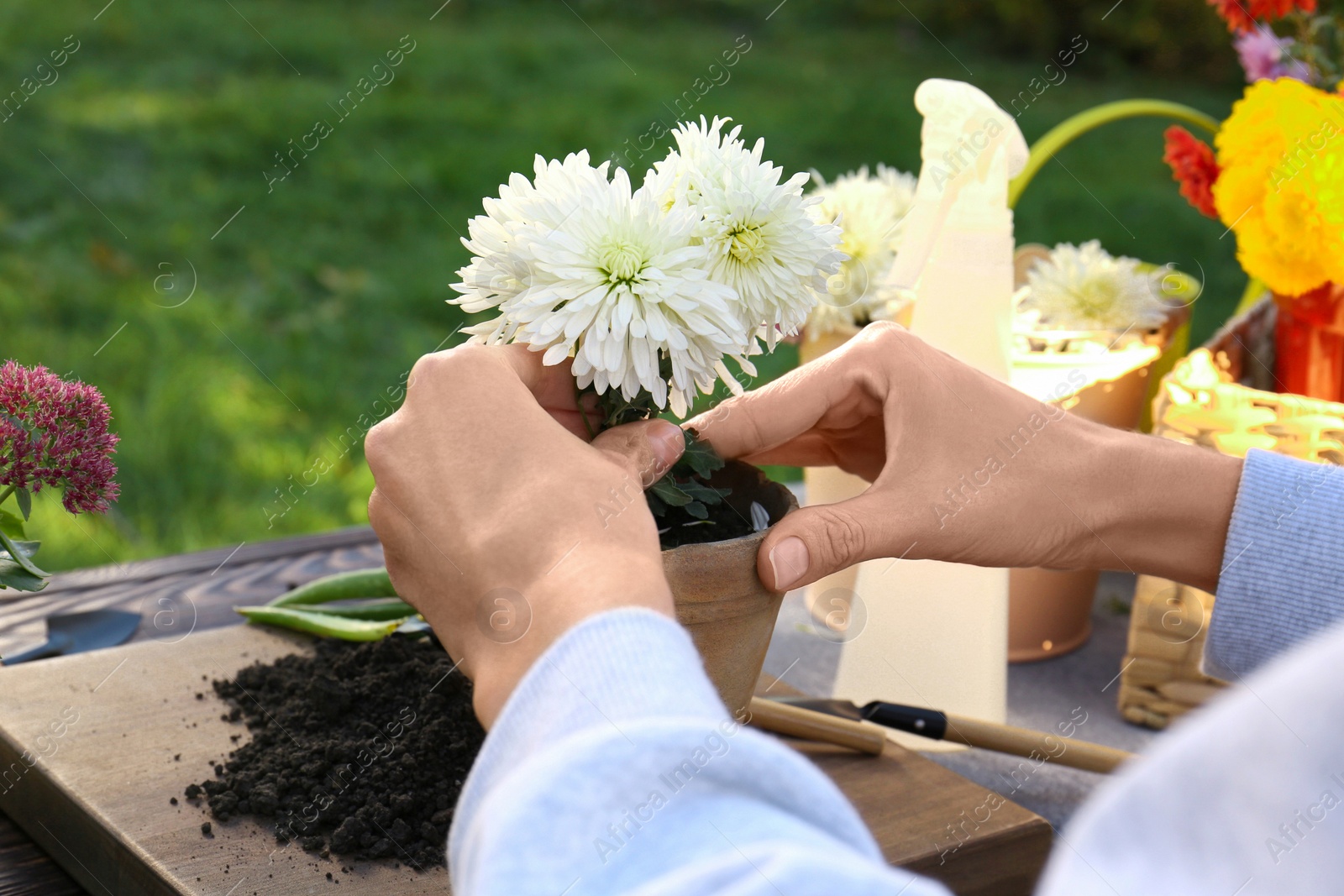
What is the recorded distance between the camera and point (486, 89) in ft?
12.8

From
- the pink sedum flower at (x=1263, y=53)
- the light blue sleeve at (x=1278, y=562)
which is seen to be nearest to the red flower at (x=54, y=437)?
the light blue sleeve at (x=1278, y=562)

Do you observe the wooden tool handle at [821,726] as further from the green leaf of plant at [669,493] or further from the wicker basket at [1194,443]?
the wicker basket at [1194,443]

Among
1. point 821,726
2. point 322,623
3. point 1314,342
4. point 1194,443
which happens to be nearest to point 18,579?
point 322,623

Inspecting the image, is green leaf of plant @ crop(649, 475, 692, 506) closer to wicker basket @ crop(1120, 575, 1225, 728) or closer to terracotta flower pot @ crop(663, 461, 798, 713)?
terracotta flower pot @ crop(663, 461, 798, 713)

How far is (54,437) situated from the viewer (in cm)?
65

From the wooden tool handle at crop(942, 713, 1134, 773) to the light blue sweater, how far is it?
0.41 meters

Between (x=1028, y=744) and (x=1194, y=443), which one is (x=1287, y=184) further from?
(x=1028, y=744)

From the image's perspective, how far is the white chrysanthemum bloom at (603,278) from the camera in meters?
0.61

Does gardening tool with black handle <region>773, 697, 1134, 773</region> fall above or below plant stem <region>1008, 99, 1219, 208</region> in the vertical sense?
below

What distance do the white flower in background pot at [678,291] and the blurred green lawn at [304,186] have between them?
63.4 inches

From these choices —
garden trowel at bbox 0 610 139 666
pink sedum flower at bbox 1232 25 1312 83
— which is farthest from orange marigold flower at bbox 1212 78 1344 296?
garden trowel at bbox 0 610 139 666

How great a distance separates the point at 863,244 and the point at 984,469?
0.47 m

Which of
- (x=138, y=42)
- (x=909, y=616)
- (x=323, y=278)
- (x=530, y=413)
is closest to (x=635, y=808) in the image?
(x=530, y=413)

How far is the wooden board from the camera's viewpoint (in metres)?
0.62
